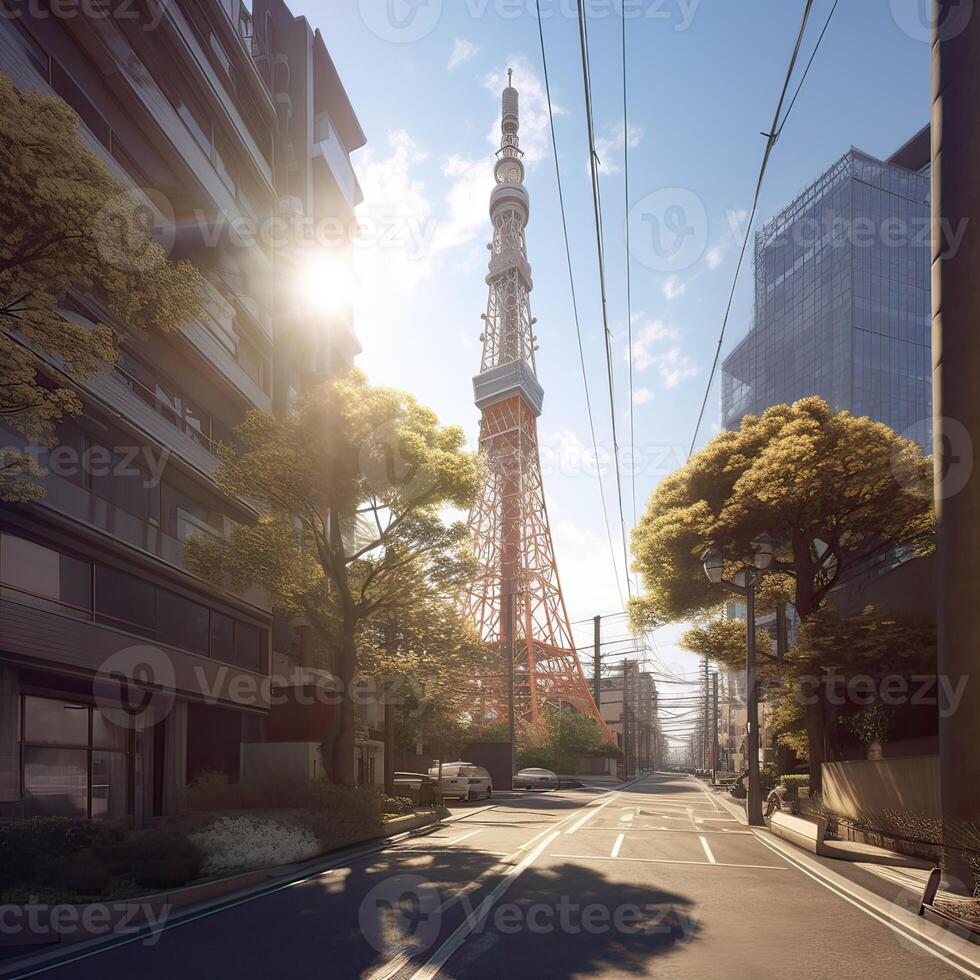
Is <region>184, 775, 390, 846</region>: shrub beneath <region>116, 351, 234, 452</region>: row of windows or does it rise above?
beneath

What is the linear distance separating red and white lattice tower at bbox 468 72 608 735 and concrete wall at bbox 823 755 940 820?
35194 mm

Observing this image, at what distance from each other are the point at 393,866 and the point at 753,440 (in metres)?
16.7

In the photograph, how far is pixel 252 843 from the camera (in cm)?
1409

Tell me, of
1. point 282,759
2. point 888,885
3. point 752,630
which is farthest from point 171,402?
point 888,885

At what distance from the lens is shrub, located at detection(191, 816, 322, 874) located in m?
13.4

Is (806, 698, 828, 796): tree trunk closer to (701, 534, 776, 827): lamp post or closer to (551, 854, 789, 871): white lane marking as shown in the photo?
(701, 534, 776, 827): lamp post

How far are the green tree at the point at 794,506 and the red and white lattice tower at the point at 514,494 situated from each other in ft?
100

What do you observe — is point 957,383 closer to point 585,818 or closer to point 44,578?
point 44,578

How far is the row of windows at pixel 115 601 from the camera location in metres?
17.9

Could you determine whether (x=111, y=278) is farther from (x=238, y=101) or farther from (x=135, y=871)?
(x=238, y=101)

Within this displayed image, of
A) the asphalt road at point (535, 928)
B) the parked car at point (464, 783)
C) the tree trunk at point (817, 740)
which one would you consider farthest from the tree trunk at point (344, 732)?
the parked car at point (464, 783)

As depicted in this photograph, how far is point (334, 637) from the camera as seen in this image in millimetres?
22703

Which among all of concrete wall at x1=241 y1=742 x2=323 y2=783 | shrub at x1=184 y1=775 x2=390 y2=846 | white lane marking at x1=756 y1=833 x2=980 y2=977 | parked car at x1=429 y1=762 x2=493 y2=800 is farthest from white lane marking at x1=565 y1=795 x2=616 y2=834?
concrete wall at x1=241 y1=742 x2=323 y2=783

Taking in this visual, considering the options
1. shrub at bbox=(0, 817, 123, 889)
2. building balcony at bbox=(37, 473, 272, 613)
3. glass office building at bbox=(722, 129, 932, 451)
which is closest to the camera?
shrub at bbox=(0, 817, 123, 889)
